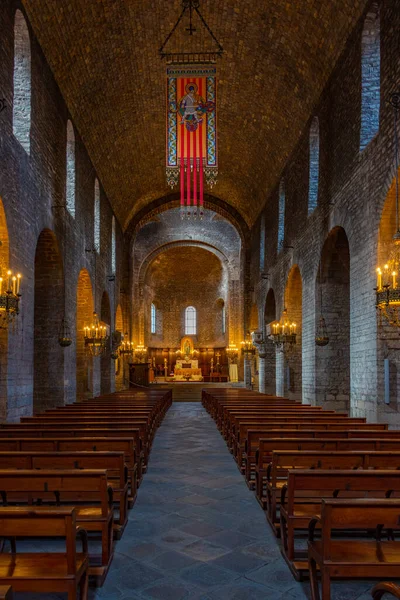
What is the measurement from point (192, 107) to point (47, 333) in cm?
718

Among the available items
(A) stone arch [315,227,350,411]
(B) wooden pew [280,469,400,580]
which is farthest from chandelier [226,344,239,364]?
(B) wooden pew [280,469,400,580]

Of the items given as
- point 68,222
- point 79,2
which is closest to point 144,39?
point 79,2

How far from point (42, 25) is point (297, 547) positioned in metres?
11.8

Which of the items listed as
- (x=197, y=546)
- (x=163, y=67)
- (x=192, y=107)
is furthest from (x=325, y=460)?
(x=163, y=67)

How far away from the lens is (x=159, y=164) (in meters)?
24.5

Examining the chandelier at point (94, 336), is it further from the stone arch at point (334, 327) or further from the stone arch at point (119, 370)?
the stone arch at point (119, 370)

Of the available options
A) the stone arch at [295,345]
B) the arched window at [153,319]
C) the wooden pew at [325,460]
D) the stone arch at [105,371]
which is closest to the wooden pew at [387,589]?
the wooden pew at [325,460]

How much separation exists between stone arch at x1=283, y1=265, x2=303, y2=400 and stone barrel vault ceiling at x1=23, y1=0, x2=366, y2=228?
4498mm

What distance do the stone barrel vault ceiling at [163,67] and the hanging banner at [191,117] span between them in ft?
5.51

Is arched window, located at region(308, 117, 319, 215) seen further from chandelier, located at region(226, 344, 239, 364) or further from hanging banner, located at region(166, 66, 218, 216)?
chandelier, located at region(226, 344, 239, 364)

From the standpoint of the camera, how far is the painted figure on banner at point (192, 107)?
46.5 ft

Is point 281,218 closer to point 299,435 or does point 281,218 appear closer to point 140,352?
point 140,352

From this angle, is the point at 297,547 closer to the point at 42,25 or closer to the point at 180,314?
the point at 42,25

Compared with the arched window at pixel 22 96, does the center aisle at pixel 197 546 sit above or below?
below
